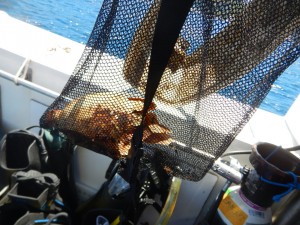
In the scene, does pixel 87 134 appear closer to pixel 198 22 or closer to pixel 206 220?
pixel 198 22

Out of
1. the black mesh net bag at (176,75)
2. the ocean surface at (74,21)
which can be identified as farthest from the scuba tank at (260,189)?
the ocean surface at (74,21)

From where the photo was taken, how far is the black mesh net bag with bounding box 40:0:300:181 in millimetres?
409

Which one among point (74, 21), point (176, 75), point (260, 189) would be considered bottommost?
point (74, 21)

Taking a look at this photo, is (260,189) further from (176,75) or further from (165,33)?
(165,33)

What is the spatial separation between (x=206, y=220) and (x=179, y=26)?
76cm

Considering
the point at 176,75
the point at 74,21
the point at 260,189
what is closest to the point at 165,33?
the point at 176,75

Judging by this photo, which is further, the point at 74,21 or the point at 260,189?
the point at 74,21

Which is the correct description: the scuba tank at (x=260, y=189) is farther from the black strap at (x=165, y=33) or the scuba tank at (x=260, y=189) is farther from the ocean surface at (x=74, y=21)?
the ocean surface at (x=74, y=21)

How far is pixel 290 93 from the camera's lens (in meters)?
2.18

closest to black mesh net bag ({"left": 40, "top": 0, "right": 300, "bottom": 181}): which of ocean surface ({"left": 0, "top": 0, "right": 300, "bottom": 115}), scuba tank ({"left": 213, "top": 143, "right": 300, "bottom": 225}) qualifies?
scuba tank ({"left": 213, "top": 143, "right": 300, "bottom": 225})

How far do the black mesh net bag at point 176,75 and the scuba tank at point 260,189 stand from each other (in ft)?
0.71

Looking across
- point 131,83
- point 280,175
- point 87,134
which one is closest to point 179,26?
point 131,83

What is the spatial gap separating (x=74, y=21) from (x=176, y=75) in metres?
3.22

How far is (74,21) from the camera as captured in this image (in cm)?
334
